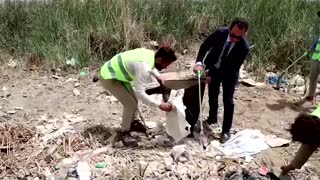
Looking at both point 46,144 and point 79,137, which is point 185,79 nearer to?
point 79,137

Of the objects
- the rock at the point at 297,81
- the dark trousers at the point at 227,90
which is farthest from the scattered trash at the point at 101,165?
the rock at the point at 297,81

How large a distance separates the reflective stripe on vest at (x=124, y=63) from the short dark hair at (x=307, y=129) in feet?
4.83

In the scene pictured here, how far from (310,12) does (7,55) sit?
4.89 meters

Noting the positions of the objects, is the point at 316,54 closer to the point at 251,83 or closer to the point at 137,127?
the point at 251,83

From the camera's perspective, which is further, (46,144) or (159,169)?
(46,144)

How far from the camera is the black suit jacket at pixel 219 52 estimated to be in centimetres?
457

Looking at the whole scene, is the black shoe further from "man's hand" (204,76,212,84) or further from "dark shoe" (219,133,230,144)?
"man's hand" (204,76,212,84)

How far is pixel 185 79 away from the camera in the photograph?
455cm

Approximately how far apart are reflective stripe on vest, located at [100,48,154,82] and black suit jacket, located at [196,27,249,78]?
2.09ft

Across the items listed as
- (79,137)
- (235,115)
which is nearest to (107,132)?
(79,137)

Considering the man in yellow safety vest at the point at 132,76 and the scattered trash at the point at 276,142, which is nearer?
the man in yellow safety vest at the point at 132,76

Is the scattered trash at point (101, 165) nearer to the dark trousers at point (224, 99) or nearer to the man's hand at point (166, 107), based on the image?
the man's hand at point (166, 107)

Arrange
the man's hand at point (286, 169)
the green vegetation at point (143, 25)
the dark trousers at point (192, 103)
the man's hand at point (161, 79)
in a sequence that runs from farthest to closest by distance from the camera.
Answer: the green vegetation at point (143, 25) → the dark trousers at point (192, 103) → the man's hand at point (161, 79) → the man's hand at point (286, 169)

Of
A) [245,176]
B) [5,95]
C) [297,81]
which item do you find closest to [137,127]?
[245,176]
